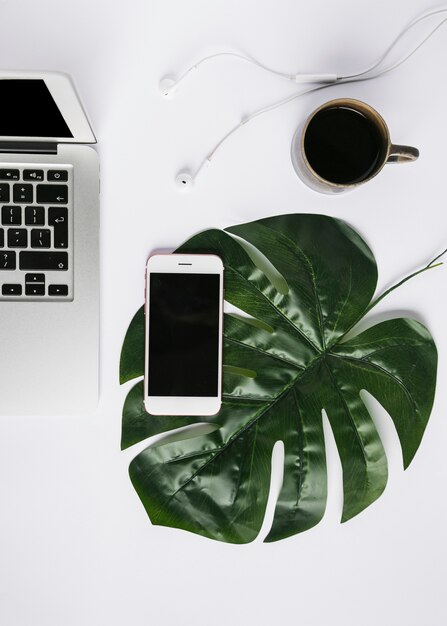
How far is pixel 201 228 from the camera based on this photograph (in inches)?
25.9

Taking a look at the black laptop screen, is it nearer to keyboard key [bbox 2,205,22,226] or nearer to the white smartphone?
keyboard key [bbox 2,205,22,226]

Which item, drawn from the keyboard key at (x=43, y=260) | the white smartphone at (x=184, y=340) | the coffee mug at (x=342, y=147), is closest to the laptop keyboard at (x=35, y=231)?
the keyboard key at (x=43, y=260)

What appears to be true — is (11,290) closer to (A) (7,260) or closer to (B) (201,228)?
(A) (7,260)

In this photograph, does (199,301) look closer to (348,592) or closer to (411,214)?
(411,214)

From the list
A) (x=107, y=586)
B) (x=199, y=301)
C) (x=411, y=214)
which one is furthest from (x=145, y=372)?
(x=411, y=214)

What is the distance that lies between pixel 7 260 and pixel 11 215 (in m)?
0.05

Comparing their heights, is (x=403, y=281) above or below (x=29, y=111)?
below

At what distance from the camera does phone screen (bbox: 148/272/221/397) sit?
66 cm

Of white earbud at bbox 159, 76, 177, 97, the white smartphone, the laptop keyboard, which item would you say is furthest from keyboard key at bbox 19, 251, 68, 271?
white earbud at bbox 159, 76, 177, 97

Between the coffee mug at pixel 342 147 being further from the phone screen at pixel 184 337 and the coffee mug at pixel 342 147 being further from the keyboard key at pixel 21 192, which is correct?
the keyboard key at pixel 21 192

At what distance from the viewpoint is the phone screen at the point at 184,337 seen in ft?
2.15

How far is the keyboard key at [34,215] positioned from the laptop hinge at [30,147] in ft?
0.22

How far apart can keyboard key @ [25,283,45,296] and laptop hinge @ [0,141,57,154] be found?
0.52 ft

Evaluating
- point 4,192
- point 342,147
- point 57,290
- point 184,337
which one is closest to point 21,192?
point 4,192
